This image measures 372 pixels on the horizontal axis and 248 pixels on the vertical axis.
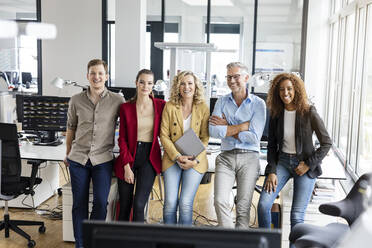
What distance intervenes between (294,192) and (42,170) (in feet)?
9.29

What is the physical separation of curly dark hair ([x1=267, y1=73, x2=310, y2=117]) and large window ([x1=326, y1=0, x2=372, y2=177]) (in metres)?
1.36

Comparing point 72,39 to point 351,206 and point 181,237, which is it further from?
point 181,237

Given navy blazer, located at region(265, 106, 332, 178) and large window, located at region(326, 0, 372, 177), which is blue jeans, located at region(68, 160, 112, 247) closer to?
navy blazer, located at region(265, 106, 332, 178)

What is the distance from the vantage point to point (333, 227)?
2729 millimetres

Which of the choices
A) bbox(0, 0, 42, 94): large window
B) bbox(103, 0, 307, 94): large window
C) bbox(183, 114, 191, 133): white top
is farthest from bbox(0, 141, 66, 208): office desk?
bbox(103, 0, 307, 94): large window

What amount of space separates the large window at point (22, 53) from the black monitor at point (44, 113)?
402 centimetres

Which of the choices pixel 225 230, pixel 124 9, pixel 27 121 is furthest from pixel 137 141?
pixel 124 9

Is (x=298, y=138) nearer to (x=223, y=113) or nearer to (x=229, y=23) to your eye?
(x=223, y=113)

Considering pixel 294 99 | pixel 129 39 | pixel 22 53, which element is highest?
pixel 129 39

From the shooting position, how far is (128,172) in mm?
3246

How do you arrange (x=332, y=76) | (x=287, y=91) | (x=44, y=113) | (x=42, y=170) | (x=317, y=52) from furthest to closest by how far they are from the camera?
(x=317, y=52) < (x=332, y=76) < (x=42, y=170) < (x=44, y=113) < (x=287, y=91)

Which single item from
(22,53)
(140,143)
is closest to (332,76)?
(140,143)

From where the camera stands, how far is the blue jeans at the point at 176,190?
10.6ft

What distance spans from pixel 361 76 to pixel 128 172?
2952 mm
